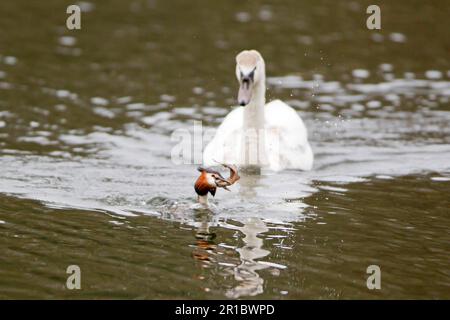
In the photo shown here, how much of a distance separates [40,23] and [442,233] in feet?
43.5

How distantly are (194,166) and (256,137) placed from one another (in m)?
0.95

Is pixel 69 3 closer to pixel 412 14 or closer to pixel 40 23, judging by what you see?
pixel 40 23

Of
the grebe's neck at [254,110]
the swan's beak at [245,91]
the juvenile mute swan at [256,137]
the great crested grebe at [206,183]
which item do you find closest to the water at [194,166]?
the great crested grebe at [206,183]

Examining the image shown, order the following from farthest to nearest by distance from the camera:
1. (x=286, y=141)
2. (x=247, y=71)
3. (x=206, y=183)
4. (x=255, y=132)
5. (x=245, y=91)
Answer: (x=286, y=141) < (x=255, y=132) < (x=247, y=71) < (x=245, y=91) < (x=206, y=183)

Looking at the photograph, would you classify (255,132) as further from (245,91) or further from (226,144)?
(245,91)

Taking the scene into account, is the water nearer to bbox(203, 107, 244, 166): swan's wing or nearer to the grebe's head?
the grebe's head

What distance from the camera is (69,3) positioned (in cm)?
2327

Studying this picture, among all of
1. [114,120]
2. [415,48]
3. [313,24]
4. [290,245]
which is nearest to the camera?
[290,245]

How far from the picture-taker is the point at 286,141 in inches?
560

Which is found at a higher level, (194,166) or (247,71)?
(247,71)

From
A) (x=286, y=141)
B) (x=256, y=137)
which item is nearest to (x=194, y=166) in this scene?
(x=256, y=137)

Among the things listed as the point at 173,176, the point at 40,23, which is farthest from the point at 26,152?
the point at 40,23

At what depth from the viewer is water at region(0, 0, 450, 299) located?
9.30m

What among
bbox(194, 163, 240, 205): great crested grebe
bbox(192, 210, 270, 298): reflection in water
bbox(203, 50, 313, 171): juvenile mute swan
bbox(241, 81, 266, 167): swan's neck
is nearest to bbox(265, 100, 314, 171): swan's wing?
bbox(203, 50, 313, 171): juvenile mute swan
